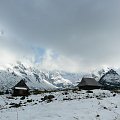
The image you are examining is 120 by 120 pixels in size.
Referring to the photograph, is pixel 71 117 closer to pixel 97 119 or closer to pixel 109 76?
pixel 97 119

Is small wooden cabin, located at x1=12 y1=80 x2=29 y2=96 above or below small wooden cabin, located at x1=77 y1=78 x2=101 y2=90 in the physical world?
below

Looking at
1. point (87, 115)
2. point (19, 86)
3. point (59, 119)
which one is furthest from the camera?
point (19, 86)

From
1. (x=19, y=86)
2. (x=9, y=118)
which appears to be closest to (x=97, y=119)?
(x=9, y=118)

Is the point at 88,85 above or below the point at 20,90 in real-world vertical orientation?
above

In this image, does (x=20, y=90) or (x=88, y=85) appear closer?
(x=20, y=90)

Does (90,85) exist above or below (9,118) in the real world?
above

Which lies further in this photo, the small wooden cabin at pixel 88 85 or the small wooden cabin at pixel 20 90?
the small wooden cabin at pixel 88 85

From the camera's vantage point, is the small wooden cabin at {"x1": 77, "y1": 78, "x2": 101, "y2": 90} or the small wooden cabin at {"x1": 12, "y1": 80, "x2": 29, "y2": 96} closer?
the small wooden cabin at {"x1": 12, "y1": 80, "x2": 29, "y2": 96}

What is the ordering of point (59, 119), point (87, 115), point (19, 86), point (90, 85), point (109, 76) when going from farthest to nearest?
point (109, 76) < point (90, 85) < point (19, 86) < point (87, 115) < point (59, 119)

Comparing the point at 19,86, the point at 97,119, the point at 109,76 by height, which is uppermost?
the point at 109,76

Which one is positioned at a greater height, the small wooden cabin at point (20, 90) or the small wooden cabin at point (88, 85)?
the small wooden cabin at point (88, 85)

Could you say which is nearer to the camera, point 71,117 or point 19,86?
point 71,117

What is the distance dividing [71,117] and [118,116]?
13.3 feet

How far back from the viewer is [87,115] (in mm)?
20578
